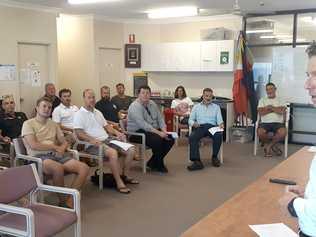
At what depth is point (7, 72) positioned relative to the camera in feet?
21.2

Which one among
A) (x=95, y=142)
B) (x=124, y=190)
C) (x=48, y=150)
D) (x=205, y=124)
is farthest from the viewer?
(x=205, y=124)

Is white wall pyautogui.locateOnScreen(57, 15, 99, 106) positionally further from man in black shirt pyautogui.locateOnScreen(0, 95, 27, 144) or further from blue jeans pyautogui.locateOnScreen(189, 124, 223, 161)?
blue jeans pyautogui.locateOnScreen(189, 124, 223, 161)

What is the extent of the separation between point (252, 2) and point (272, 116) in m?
1.86

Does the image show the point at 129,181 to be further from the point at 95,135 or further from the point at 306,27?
the point at 306,27

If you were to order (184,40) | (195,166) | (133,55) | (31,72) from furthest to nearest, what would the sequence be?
(133,55)
(184,40)
(31,72)
(195,166)

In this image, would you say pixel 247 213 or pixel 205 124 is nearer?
pixel 247 213

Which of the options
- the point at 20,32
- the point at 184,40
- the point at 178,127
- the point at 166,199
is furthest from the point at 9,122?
the point at 184,40

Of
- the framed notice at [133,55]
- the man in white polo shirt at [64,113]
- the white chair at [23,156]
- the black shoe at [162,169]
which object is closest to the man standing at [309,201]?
the white chair at [23,156]

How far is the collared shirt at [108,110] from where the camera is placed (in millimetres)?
6602

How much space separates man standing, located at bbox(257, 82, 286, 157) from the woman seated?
53.5 inches

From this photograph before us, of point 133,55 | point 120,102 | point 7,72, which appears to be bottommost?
point 120,102

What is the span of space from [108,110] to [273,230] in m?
5.02

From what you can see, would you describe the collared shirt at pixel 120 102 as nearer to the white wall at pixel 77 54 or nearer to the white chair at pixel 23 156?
the white wall at pixel 77 54

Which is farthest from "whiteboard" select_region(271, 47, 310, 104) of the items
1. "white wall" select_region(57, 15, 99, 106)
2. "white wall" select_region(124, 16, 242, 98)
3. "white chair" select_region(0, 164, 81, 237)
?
"white chair" select_region(0, 164, 81, 237)
